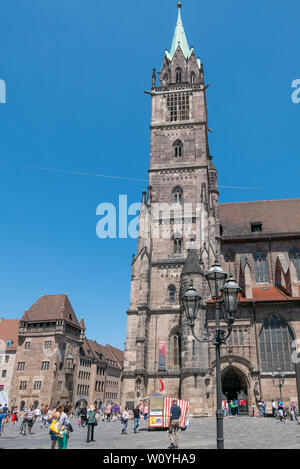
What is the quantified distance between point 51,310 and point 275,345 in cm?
3672

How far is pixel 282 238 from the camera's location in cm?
3528

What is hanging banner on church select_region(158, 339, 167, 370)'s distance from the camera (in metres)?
29.8

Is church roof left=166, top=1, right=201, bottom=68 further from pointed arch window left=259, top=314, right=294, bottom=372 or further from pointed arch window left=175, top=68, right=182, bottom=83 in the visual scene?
pointed arch window left=259, top=314, right=294, bottom=372

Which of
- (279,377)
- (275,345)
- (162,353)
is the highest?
(275,345)

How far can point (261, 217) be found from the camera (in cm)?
3859

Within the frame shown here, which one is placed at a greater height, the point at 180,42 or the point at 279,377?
the point at 180,42

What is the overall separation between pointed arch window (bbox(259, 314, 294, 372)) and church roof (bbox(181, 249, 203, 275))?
6.57 metres

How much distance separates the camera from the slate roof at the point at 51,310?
54.8 metres

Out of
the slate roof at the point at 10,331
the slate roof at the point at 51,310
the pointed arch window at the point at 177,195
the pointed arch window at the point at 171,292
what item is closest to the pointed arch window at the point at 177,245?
the pointed arch window at the point at 171,292

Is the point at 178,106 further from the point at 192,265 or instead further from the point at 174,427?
the point at 174,427

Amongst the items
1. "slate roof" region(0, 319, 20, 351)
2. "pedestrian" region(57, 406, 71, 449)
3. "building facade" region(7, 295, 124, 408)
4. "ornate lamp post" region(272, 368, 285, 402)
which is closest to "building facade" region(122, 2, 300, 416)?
"ornate lamp post" region(272, 368, 285, 402)

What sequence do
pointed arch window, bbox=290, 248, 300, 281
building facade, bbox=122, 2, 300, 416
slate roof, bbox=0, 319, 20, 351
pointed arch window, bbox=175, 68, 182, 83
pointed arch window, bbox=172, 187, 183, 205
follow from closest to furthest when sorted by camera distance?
building facade, bbox=122, 2, 300, 416 → pointed arch window, bbox=290, 248, 300, 281 → pointed arch window, bbox=172, 187, 183, 205 → pointed arch window, bbox=175, 68, 182, 83 → slate roof, bbox=0, 319, 20, 351

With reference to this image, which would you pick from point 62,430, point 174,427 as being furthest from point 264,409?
point 62,430

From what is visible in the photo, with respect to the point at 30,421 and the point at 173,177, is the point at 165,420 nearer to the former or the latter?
the point at 30,421
